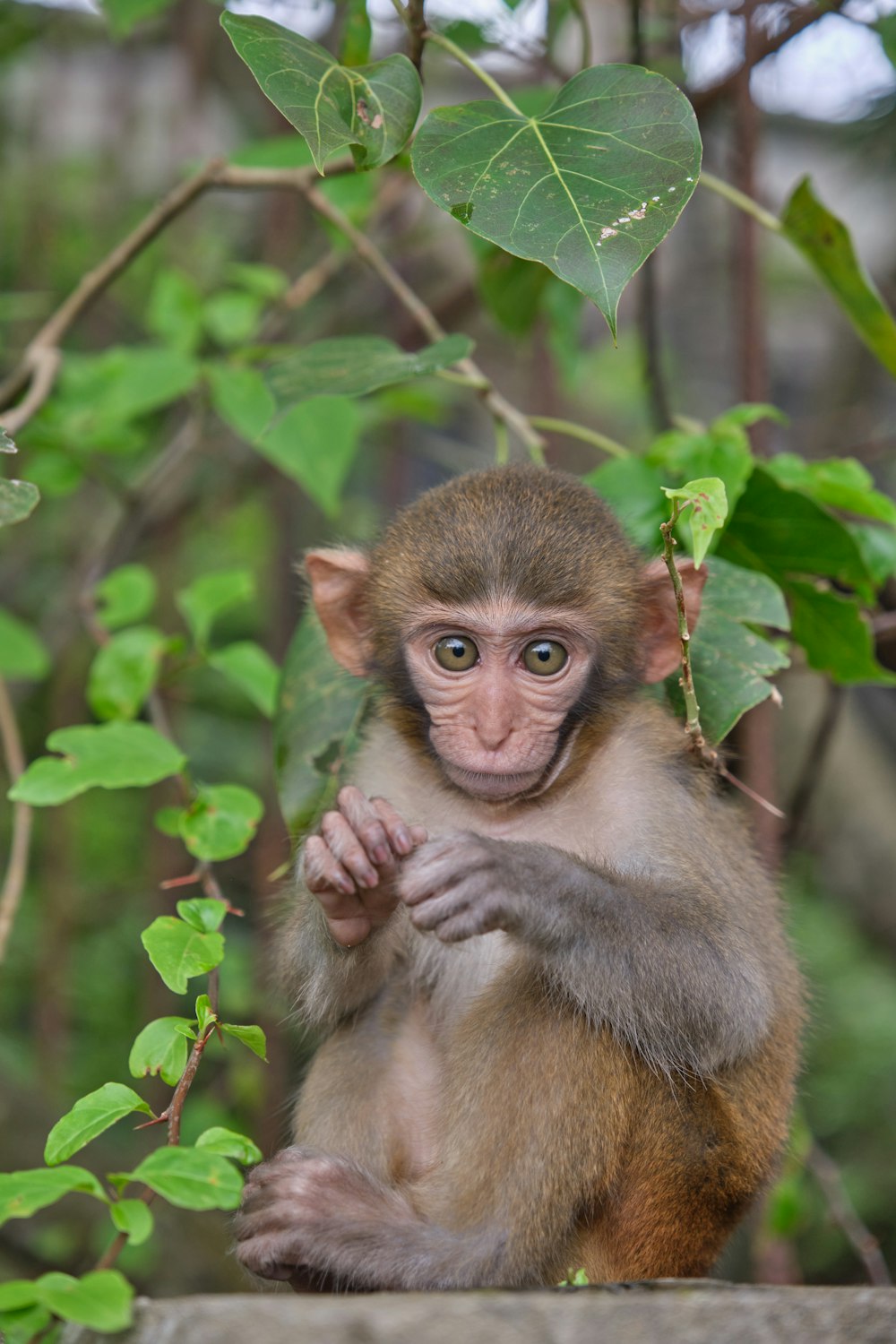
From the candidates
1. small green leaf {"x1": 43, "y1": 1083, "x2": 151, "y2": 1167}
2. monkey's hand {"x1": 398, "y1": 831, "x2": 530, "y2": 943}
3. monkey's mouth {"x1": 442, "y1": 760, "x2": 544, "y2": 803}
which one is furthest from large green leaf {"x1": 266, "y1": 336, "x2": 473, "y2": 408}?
small green leaf {"x1": 43, "y1": 1083, "x2": 151, "y2": 1167}

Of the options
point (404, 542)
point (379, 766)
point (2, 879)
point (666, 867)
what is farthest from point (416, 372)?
point (2, 879)

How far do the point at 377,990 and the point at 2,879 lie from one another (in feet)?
18.0

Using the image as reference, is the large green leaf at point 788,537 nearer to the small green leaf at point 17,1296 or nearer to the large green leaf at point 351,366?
the large green leaf at point 351,366

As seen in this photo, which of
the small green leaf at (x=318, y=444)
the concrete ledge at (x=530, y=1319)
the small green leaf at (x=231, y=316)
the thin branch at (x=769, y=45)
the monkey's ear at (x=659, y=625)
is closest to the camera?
the concrete ledge at (x=530, y=1319)

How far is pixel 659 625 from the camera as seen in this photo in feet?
10.9

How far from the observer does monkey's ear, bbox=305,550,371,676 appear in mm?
3451

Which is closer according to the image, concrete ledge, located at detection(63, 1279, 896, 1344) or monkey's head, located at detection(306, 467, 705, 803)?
concrete ledge, located at detection(63, 1279, 896, 1344)

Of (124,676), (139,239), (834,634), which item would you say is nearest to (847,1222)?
(834,634)

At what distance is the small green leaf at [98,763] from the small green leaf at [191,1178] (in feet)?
4.19

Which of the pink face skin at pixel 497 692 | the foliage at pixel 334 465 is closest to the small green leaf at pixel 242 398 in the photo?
the foliage at pixel 334 465

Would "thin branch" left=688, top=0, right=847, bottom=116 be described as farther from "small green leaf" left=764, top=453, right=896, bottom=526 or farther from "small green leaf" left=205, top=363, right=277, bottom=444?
"small green leaf" left=205, top=363, right=277, bottom=444

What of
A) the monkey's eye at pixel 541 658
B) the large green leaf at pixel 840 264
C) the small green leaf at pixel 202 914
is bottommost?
the small green leaf at pixel 202 914

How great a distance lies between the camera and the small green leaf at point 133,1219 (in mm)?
1896

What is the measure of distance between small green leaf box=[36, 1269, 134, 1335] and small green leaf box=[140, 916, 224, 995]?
0.52 metres
